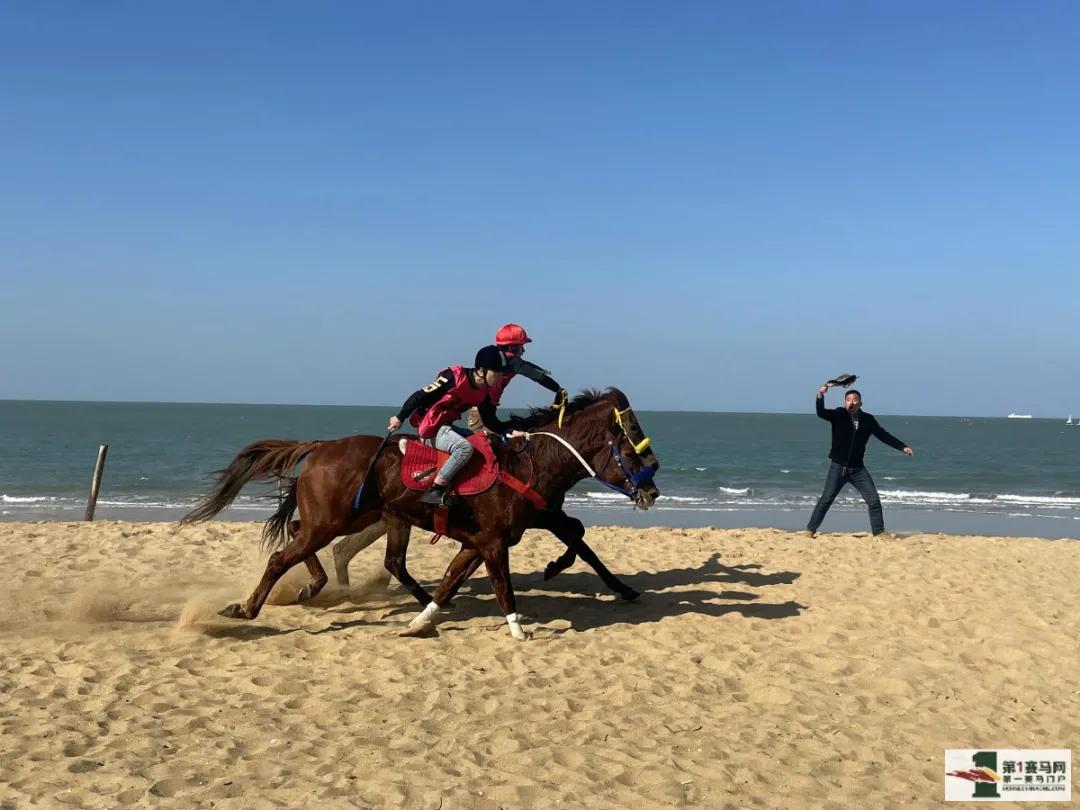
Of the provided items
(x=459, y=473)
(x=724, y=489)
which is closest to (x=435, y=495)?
(x=459, y=473)

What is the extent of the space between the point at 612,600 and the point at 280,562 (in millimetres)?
3255

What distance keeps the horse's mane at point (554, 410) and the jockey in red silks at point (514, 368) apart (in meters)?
0.10

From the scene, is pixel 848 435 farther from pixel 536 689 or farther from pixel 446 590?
pixel 536 689

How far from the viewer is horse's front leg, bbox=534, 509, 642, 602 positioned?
7741 millimetres

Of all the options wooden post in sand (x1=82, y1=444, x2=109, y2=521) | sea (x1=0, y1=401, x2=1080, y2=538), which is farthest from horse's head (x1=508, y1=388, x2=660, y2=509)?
wooden post in sand (x1=82, y1=444, x2=109, y2=521)

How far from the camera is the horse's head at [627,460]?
6676 mm

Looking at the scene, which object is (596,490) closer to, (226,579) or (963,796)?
(226,579)

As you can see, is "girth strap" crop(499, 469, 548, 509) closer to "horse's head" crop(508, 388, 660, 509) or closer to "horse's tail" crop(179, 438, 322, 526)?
"horse's head" crop(508, 388, 660, 509)

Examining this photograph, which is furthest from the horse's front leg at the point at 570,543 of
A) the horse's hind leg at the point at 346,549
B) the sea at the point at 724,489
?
the sea at the point at 724,489

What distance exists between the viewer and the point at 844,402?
11742mm

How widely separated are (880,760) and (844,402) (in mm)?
7751

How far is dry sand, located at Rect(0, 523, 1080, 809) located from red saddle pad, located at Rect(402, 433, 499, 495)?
49.1 inches

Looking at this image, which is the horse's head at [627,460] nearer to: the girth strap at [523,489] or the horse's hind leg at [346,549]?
the girth strap at [523,489]

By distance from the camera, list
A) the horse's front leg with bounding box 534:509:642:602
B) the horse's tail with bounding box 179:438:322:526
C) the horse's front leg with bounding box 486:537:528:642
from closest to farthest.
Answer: the horse's front leg with bounding box 486:537:528:642
the horse's tail with bounding box 179:438:322:526
the horse's front leg with bounding box 534:509:642:602
